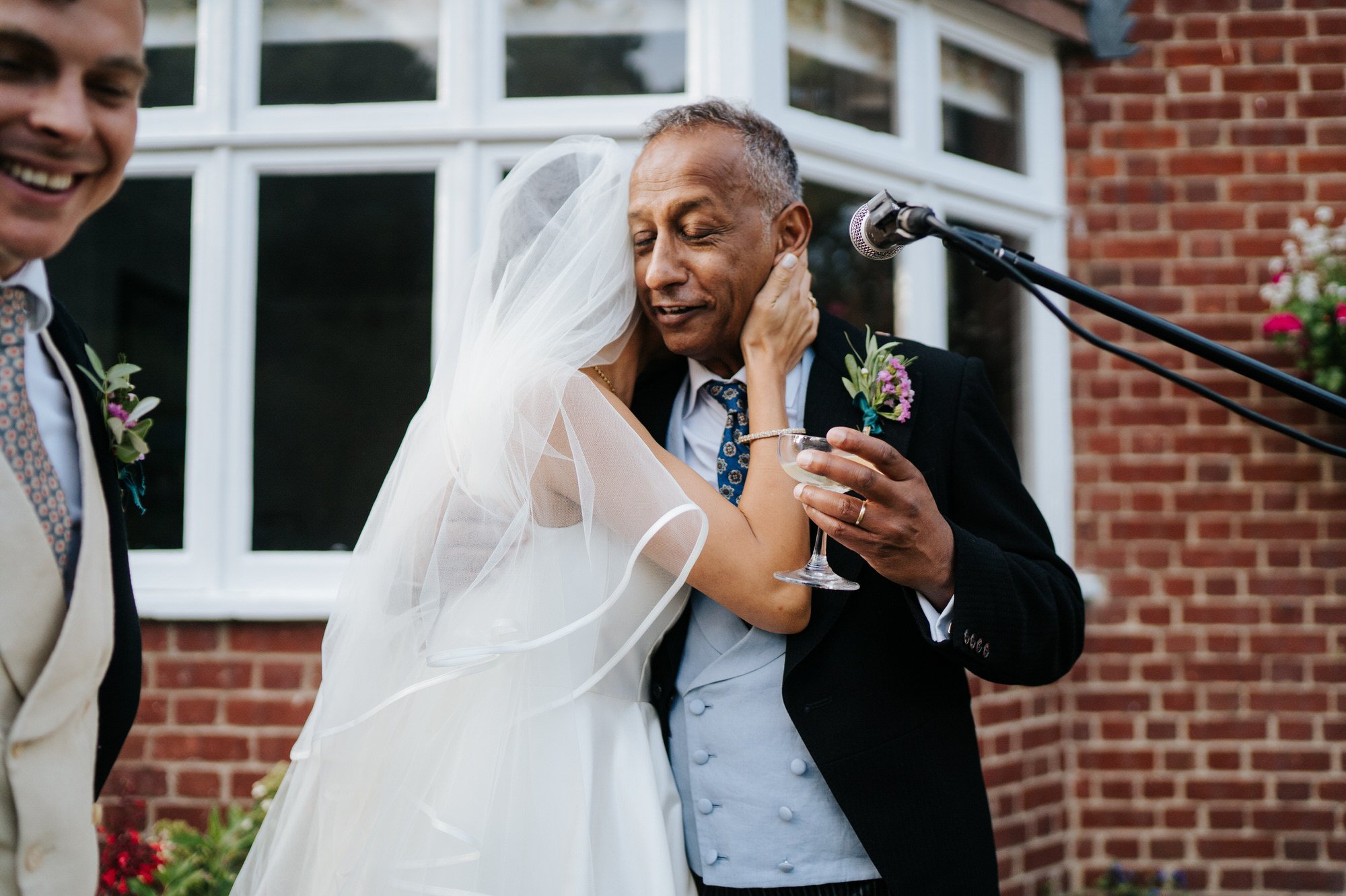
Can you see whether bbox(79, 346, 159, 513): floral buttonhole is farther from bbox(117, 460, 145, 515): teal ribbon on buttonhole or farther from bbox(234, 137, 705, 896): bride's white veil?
bbox(234, 137, 705, 896): bride's white veil

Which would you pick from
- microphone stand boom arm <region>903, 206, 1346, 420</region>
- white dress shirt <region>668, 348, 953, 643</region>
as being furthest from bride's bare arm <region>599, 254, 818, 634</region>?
microphone stand boom arm <region>903, 206, 1346, 420</region>

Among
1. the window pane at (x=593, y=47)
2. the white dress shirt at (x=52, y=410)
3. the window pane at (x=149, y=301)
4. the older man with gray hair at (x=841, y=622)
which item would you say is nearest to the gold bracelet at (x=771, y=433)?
the older man with gray hair at (x=841, y=622)

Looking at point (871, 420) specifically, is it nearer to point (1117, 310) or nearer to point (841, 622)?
point (841, 622)

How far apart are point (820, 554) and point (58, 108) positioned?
54.1 inches

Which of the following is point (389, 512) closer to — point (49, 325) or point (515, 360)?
point (515, 360)

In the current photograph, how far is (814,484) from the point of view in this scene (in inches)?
69.8

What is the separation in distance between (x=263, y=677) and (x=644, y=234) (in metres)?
2.31

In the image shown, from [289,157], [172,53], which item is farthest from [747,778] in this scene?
[172,53]

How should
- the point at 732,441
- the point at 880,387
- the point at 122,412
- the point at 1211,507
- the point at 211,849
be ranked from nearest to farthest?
1. the point at 122,412
2. the point at 880,387
3. the point at 732,441
4. the point at 211,849
5. the point at 1211,507

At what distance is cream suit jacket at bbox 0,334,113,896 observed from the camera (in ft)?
3.73

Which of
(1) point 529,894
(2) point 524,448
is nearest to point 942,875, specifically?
(1) point 529,894

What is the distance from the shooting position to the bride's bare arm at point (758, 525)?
1.81 meters

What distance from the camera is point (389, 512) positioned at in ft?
6.54

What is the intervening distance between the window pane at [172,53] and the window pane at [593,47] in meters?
1.20
